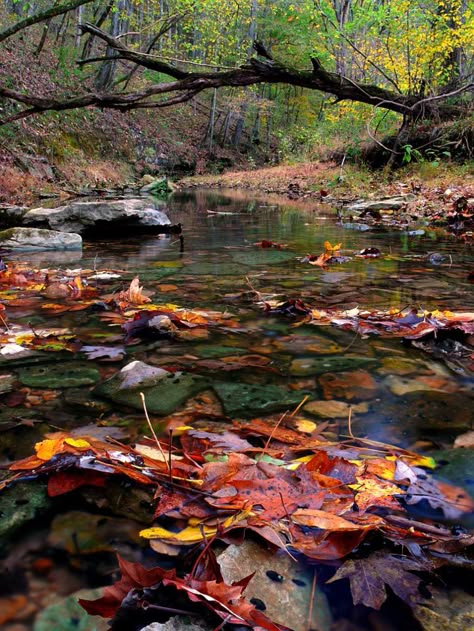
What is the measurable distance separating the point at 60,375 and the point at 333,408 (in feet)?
3.28

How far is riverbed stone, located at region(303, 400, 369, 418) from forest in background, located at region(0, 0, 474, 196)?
21.8 ft

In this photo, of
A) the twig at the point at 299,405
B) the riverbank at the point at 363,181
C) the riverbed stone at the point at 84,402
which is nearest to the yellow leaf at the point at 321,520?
the twig at the point at 299,405

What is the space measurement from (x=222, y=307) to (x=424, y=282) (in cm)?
157

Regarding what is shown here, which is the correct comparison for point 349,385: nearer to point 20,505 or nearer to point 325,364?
point 325,364

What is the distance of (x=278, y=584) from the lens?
2.84 feet

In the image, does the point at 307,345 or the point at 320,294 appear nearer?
the point at 307,345

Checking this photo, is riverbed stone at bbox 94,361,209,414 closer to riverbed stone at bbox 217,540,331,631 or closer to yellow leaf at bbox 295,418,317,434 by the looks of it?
yellow leaf at bbox 295,418,317,434

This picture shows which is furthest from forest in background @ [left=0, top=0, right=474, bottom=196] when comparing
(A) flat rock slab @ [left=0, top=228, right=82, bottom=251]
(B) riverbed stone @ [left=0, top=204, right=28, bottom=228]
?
(A) flat rock slab @ [left=0, top=228, right=82, bottom=251]

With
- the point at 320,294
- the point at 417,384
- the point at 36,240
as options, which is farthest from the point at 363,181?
the point at 417,384

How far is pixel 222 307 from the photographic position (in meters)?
2.88

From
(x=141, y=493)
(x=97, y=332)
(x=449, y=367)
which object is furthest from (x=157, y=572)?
(x=97, y=332)

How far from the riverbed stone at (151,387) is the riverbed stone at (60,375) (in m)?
0.09

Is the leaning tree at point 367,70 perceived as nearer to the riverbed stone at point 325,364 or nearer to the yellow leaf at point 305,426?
the riverbed stone at point 325,364

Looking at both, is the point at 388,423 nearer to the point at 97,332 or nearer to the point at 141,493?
the point at 141,493
